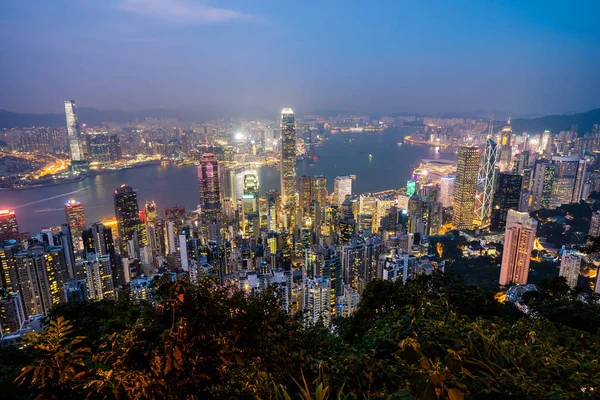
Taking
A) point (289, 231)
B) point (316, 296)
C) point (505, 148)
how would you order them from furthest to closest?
point (505, 148)
point (289, 231)
point (316, 296)

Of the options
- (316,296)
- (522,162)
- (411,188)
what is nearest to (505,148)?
(522,162)

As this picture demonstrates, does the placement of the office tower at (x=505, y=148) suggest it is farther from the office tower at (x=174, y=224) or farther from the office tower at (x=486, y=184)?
the office tower at (x=174, y=224)

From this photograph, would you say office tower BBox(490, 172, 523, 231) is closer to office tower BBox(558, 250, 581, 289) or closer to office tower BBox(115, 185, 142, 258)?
office tower BBox(558, 250, 581, 289)

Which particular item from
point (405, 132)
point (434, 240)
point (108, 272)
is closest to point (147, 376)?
point (108, 272)

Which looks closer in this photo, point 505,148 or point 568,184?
point 568,184

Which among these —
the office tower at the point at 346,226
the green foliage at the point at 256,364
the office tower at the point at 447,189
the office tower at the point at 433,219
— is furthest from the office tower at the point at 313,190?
the green foliage at the point at 256,364

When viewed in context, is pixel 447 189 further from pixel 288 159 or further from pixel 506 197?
pixel 288 159
